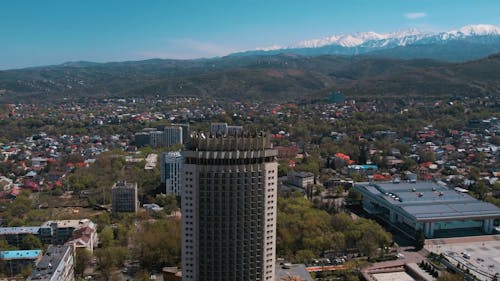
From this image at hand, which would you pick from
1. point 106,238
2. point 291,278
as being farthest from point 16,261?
point 291,278

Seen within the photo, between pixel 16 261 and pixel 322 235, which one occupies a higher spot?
pixel 322 235

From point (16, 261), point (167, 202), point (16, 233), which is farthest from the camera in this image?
point (167, 202)

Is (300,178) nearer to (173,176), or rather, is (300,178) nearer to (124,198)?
(173,176)

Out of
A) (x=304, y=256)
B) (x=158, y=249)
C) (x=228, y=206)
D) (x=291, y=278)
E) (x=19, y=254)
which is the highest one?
(x=228, y=206)

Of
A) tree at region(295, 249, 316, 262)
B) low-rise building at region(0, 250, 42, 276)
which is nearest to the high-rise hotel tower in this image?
tree at region(295, 249, 316, 262)

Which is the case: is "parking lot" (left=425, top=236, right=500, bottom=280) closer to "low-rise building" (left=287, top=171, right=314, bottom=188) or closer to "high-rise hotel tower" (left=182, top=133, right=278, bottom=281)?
"low-rise building" (left=287, top=171, right=314, bottom=188)

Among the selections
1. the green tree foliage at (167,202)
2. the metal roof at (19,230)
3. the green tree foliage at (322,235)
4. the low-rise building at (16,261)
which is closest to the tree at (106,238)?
the metal roof at (19,230)

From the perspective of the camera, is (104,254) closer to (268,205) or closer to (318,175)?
(268,205)

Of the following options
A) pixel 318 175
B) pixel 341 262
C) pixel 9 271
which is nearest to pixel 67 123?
pixel 318 175
